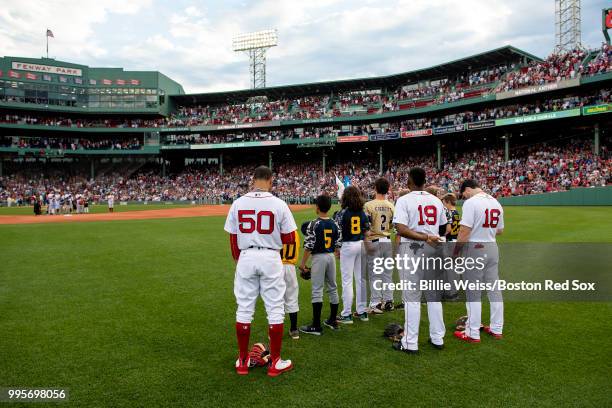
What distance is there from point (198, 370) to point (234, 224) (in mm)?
1720

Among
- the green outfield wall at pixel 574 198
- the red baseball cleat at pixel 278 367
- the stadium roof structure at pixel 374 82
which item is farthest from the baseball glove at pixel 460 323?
the stadium roof structure at pixel 374 82

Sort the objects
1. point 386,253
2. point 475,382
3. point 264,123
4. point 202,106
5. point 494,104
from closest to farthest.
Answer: point 475,382, point 386,253, point 494,104, point 264,123, point 202,106

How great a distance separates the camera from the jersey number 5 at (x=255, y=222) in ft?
14.3

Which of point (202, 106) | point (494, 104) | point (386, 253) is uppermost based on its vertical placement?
point (202, 106)

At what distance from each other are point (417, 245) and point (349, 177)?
139ft

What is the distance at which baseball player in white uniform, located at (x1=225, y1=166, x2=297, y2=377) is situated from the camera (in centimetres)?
436

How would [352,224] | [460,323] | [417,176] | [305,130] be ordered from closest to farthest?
1. [417,176]
2. [460,323]
3. [352,224]
4. [305,130]

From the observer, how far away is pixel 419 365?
456 centimetres

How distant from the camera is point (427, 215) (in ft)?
16.3

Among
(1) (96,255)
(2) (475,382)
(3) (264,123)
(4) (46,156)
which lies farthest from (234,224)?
(4) (46,156)

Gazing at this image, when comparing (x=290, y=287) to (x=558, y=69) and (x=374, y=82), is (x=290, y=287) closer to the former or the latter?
(x=558, y=69)

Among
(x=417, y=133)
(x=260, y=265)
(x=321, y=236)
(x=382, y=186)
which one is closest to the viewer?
(x=260, y=265)

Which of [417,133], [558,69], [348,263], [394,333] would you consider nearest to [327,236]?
[348,263]

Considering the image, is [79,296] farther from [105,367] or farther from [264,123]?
[264,123]
